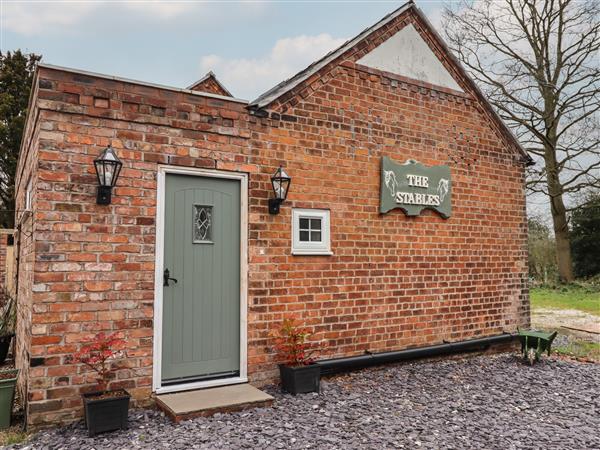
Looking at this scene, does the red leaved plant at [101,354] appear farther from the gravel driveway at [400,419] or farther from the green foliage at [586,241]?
the green foliage at [586,241]

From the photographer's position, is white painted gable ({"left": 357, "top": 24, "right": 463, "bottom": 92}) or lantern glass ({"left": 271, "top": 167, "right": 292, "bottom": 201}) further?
white painted gable ({"left": 357, "top": 24, "right": 463, "bottom": 92})

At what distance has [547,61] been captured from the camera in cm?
1858

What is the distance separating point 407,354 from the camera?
6.43 metres

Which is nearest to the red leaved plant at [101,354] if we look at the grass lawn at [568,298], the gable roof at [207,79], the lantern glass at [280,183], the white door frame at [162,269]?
the white door frame at [162,269]

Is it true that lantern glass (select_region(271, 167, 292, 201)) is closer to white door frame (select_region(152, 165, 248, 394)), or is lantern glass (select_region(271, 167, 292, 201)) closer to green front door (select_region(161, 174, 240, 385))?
white door frame (select_region(152, 165, 248, 394))

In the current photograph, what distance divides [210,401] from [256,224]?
6.46 feet

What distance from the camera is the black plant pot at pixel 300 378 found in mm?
5160

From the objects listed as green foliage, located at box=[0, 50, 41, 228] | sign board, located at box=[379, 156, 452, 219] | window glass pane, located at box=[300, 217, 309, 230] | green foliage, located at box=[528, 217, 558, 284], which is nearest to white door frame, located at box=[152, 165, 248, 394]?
window glass pane, located at box=[300, 217, 309, 230]

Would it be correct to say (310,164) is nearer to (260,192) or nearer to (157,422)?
(260,192)

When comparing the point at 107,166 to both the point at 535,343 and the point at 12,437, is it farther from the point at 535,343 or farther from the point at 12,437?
the point at 535,343

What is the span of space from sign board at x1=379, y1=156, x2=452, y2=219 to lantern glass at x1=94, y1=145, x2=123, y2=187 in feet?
11.4

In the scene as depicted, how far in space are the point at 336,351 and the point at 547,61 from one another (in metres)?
17.6

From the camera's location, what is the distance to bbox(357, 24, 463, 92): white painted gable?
6.71 meters

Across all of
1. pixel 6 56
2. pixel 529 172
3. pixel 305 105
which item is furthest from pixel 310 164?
pixel 6 56
